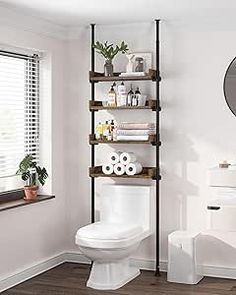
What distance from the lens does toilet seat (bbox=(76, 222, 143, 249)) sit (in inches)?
187

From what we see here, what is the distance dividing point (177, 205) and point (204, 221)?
0.27 meters

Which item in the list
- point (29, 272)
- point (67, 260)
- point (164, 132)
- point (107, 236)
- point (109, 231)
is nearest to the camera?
point (107, 236)

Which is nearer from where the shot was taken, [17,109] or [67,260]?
[17,109]

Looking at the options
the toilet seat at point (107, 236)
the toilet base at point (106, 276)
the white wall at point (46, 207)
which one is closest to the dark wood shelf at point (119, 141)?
the white wall at point (46, 207)

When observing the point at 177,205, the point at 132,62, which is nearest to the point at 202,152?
the point at 177,205

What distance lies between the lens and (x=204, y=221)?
530cm

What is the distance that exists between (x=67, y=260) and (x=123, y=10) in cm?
241

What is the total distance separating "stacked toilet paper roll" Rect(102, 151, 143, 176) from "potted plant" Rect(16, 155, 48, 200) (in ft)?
1.90

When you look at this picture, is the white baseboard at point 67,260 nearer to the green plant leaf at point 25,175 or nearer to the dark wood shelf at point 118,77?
the green plant leaf at point 25,175

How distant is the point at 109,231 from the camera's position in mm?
4875

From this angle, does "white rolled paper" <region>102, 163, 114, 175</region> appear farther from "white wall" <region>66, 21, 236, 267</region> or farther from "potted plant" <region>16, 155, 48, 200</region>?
"potted plant" <region>16, 155, 48, 200</region>

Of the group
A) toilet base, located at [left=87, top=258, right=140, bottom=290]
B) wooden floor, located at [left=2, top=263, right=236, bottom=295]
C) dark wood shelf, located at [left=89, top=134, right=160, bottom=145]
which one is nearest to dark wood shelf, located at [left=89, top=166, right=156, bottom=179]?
dark wood shelf, located at [left=89, top=134, right=160, bottom=145]

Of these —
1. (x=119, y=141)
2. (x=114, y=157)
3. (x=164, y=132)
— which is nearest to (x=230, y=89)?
(x=164, y=132)

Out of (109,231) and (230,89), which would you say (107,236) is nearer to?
(109,231)
